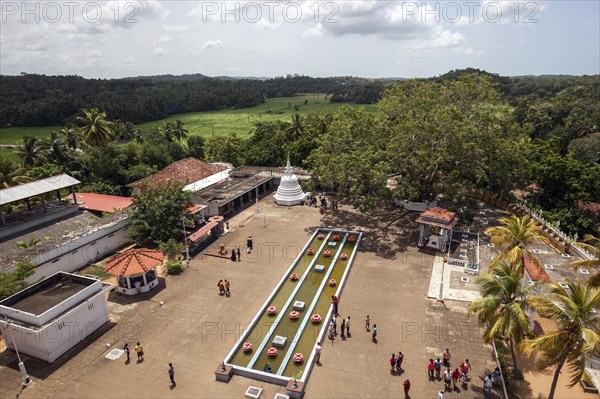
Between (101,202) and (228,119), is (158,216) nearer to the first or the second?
(101,202)

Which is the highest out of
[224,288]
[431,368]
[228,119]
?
[228,119]

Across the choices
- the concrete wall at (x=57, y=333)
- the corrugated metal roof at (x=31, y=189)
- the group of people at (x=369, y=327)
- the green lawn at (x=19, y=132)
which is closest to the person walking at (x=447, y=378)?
the group of people at (x=369, y=327)

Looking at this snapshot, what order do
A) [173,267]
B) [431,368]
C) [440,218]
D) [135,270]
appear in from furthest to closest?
[440,218], [173,267], [135,270], [431,368]

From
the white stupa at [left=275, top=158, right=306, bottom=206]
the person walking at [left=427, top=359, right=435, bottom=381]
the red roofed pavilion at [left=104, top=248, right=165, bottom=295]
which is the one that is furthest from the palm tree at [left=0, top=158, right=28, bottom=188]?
the person walking at [left=427, top=359, right=435, bottom=381]

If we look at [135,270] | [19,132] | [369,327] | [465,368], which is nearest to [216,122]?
[19,132]

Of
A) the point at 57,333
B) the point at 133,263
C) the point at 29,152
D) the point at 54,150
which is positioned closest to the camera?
the point at 57,333

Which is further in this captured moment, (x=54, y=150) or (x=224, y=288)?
(x=54, y=150)
